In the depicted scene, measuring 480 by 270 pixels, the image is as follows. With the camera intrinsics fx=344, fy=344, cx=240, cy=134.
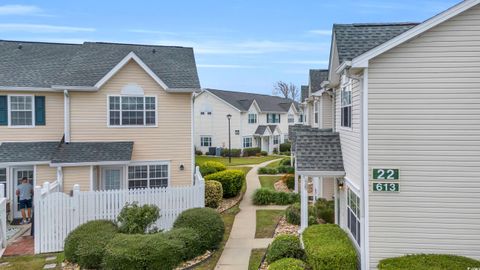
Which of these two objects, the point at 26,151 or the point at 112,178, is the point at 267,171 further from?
the point at 26,151

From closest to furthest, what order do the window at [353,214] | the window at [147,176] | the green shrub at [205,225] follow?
the window at [353,214] → the green shrub at [205,225] → the window at [147,176]

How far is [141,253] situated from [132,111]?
9379mm

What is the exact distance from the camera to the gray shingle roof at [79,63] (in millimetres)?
16672

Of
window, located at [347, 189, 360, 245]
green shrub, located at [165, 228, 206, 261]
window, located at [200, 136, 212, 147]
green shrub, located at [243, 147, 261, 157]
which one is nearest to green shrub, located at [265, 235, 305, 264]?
window, located at [347, 189, 360, 245]

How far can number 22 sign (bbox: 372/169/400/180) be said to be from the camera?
27.7 ft

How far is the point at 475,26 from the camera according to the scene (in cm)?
825

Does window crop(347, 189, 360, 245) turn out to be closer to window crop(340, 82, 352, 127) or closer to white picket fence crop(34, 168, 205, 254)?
window crop(340, 82, 352, 127)

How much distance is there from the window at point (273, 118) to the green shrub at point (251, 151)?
761 centimetres

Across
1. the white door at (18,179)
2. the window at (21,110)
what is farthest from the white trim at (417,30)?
the white door at (18,179)

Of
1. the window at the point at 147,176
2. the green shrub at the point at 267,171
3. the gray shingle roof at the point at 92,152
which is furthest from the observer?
the green shrub at the point at 267,171

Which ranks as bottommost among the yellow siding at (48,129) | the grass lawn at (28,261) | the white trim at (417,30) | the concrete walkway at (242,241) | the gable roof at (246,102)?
the grass lawn at (28,261)

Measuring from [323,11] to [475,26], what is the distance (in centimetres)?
1265

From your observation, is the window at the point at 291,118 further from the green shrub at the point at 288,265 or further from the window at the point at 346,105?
the green shrub at the point at 288,265

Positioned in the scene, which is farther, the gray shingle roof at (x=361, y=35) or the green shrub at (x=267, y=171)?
the green shrub at (x=267, y=171)
